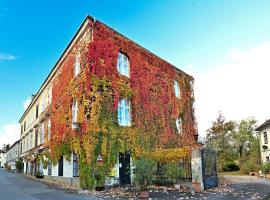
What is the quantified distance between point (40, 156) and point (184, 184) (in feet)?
55.0

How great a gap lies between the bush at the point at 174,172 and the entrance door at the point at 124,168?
2917 mm

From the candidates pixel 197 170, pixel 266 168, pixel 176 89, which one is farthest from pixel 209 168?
pixel 266 168

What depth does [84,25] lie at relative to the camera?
57.3 feet

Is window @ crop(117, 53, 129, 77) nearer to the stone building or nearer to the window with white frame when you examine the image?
the window with white frame

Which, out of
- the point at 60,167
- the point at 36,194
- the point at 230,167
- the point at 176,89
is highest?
the point at 176,89

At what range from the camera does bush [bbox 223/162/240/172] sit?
31672 millimetres

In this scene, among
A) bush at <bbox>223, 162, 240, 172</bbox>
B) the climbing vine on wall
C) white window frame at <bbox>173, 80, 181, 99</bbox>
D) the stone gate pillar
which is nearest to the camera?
the stone gate pillar

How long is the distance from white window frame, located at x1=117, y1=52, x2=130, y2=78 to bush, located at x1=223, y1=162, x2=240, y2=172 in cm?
1998

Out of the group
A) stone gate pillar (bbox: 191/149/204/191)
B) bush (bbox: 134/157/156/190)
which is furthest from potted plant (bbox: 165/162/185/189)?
bush (bbox: 134/157/156/190)

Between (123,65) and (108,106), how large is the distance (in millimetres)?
4062

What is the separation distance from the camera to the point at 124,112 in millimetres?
17844

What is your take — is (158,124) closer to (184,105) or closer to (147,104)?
(147,104)

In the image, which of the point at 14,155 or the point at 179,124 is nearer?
the point at 179,124

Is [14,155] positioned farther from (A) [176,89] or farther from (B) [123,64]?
(B) [123,64]
